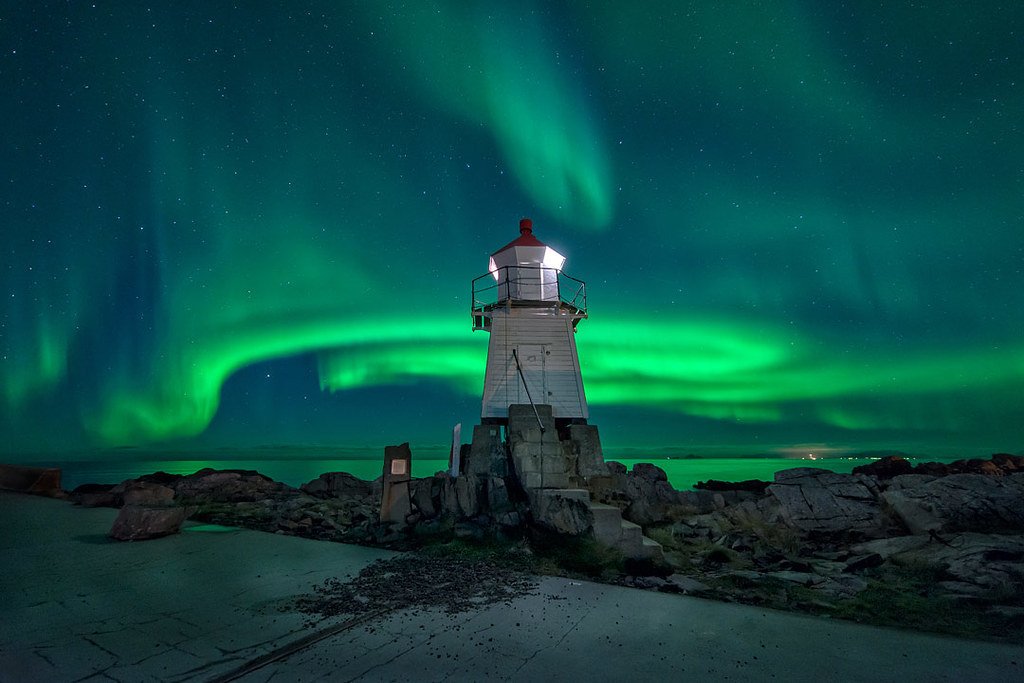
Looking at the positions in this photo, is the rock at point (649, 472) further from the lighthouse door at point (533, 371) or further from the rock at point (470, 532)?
the rock at point (470, 532)

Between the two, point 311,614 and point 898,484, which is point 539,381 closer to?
point 311,614

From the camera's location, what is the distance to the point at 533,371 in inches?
678

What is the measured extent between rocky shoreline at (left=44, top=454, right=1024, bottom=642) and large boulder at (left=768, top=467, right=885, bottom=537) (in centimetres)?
5

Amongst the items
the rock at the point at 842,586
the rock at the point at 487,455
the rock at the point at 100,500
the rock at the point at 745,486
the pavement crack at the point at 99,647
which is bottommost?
the rock at the point at 745,486

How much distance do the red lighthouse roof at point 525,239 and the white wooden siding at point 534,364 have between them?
10.6 feet

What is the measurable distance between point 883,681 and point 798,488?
12.7m

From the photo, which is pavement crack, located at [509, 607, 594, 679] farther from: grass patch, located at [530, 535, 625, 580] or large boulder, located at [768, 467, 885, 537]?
large boulder, located at [768, 467, 885, 537]

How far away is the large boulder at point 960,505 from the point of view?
450 inches

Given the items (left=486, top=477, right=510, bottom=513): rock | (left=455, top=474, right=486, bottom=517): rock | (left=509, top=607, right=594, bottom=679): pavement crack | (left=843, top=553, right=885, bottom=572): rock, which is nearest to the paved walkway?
(left=509, top=607, right=594, bottom=679): pavement crack

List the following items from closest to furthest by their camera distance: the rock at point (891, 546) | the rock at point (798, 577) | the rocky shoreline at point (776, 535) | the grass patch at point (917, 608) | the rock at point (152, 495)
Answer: the grass patch at point (917, 608), the rocky shoreline at point (776, 535), the rock at point (798, 577), the rock at point (891, 546), the rock at point (152, 495)

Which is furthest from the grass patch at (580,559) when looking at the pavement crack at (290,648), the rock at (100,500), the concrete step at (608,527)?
the rock at (100,500)

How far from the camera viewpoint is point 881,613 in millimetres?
7223

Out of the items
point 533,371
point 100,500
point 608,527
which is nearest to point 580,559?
point 608,527

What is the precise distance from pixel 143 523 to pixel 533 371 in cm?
1220
